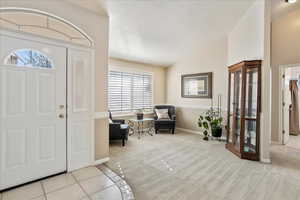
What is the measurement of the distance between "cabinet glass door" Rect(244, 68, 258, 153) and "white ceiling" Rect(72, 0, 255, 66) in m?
1.41

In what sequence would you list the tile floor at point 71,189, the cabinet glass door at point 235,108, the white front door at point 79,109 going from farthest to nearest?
the cabinet glass door at point 235,108 < the white front door at point 79,109 < the tile floor at point 71,189

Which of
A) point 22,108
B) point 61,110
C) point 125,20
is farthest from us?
point 125,20

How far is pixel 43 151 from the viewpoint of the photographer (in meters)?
2.39

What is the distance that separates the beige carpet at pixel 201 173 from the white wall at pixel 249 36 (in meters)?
2.17

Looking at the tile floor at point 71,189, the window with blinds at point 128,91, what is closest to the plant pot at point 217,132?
the window with blinds at point 128,91

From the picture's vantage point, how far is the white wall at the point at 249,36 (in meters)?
3.22

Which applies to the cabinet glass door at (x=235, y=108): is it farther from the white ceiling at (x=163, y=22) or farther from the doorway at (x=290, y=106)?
the doorway at (x=290, y=106)

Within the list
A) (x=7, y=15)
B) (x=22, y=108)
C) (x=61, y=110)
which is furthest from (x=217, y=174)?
(x=7, y=15)

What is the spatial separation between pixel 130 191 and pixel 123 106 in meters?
3.58

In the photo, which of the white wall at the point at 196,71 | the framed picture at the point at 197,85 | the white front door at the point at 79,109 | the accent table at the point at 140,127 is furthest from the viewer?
the accent table at the point at 140,127

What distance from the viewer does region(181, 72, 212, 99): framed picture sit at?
5.11 meters

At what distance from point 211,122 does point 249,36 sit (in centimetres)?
237

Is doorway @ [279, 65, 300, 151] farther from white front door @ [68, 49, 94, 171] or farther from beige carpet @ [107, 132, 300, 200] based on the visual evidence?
white front door @ [68, 49, 94, 171]

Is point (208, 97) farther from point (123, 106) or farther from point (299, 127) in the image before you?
point (299, 127)
